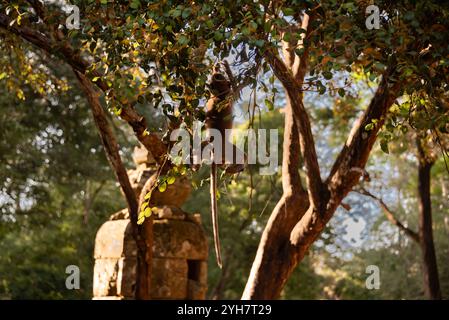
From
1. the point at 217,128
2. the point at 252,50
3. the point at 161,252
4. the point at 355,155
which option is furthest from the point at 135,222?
the point at 252,50

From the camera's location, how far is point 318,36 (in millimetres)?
4094

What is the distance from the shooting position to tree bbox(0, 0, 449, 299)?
3.82 m

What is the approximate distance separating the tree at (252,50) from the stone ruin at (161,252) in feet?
1.37

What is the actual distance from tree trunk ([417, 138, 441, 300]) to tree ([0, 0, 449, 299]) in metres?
5.54

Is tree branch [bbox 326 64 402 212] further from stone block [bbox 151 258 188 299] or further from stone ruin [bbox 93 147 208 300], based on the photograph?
stone block [bbox 151 258 188 299]

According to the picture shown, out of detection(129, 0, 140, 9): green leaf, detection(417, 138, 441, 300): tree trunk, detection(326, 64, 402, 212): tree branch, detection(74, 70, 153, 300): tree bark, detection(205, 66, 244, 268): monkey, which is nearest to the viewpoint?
detection(129, 0, 140, 9): green leaf

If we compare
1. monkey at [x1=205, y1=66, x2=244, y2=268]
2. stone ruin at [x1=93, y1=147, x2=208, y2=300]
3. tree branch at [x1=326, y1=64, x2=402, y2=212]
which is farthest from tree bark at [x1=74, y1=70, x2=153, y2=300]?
tree branch at [x1=326, y1=64, x2=402, y2=212]

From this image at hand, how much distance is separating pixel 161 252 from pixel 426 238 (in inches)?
261

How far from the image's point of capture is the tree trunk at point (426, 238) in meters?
11.8

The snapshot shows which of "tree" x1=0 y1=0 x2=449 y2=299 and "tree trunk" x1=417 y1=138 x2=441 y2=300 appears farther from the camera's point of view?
"tree trunk" x1=417 y1=138 x2=441 y2=300

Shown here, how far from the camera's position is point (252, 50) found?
14.9 ft

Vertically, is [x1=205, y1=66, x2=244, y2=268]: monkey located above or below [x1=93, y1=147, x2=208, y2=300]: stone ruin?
above
